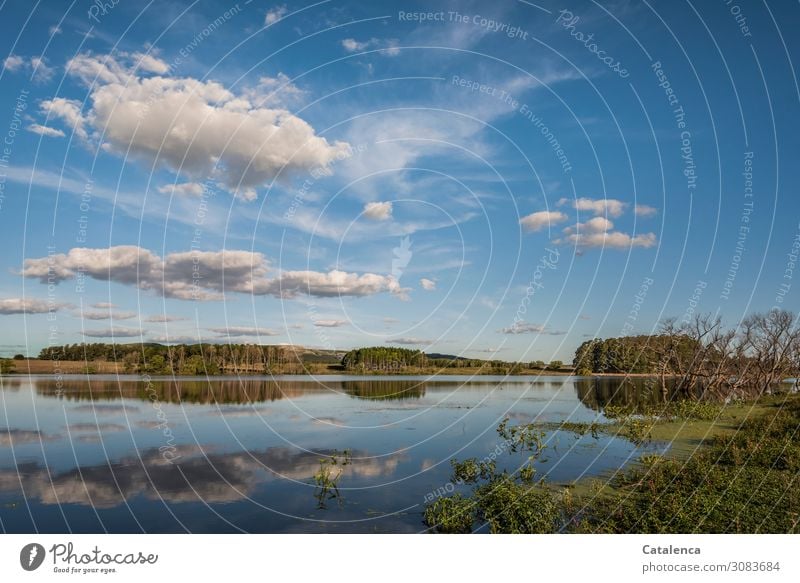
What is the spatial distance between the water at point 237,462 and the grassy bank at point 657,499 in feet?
5.21

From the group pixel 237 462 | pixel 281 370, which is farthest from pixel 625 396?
pixel 281 370

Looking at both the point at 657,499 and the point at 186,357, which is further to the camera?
the point at 186,357

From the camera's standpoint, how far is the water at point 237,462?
1783 cm

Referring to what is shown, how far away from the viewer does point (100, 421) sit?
130 ft

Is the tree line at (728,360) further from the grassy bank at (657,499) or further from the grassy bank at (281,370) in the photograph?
the grassy bank at (281,370)

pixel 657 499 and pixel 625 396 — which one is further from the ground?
pixel 657 499

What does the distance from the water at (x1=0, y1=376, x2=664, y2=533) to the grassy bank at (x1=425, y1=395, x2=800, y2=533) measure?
5.21ft

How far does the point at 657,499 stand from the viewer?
1656 centimetres

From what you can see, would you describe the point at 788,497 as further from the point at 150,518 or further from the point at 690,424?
the point at 690,424

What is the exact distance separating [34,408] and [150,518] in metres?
35.3

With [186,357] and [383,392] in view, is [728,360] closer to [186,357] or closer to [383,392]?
[383,392]

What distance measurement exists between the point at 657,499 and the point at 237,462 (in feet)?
62.8
